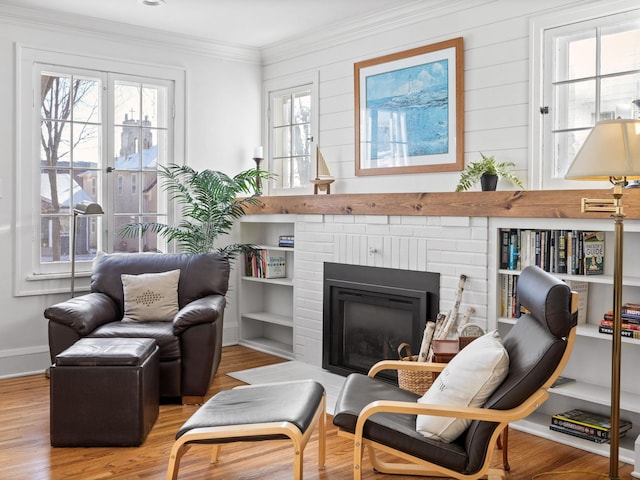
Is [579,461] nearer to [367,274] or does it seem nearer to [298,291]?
[367,274]

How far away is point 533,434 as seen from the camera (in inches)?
144

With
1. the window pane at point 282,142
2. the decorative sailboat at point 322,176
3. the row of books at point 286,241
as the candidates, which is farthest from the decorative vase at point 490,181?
the window pane at point 282,142

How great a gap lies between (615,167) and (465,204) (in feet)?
4.18

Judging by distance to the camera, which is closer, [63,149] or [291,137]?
[63,149]

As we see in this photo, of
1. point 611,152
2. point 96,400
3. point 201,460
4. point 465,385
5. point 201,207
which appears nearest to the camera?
point 465,385

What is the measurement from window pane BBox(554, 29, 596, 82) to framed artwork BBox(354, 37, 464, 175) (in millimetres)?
673

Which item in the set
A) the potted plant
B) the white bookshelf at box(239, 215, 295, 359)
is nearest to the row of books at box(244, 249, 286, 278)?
the white bookshelf at box(239, 215, 295, 359)

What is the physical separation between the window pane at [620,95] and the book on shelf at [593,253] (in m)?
0.66

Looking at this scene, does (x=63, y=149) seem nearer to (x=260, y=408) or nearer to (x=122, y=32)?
(x=122, y=32)

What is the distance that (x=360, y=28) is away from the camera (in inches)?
201

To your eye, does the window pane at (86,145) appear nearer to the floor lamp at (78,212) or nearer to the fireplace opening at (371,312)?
the floor lamp at (78,212)

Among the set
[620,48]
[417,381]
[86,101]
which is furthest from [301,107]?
[417,381]

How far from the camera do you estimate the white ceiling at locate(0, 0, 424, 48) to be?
4773 mm

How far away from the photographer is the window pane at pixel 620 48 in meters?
3.58
